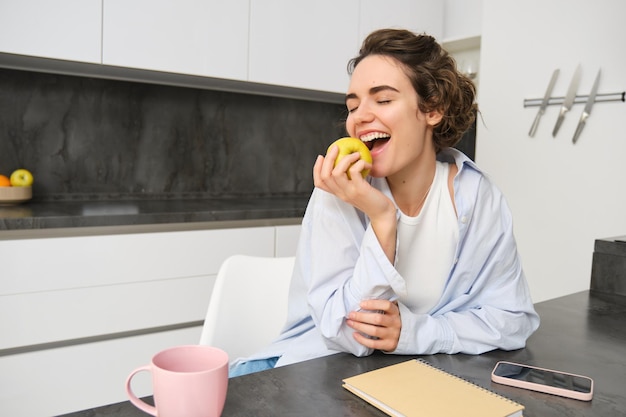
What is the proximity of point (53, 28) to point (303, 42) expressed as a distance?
109cm

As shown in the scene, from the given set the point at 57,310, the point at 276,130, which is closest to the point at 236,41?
the point at 276,130

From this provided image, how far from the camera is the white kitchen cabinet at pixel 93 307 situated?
1710mm

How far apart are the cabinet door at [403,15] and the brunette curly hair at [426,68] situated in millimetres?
1710

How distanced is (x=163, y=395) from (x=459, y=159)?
2.50 ft

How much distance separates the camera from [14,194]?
6.48 feet

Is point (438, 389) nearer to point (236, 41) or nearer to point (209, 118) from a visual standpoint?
point (236, 41)

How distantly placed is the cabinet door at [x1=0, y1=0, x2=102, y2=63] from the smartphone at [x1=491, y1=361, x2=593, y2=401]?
1.84 metres

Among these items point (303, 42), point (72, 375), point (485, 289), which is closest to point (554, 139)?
point (303, 42)

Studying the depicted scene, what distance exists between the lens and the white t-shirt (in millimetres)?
990

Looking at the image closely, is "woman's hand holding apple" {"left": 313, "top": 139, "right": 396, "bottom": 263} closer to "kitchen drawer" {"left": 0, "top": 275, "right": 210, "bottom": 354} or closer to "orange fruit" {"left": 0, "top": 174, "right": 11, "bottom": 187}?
"kitchen drawer" {"left": 0, "top": 275, "right": 210, "bottom": 354}

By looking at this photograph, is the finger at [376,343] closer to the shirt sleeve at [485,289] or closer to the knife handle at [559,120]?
the shirt sleeve at [485,289]

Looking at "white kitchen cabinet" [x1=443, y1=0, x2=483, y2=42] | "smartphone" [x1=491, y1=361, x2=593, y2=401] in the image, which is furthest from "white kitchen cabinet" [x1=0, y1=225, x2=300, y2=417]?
"white kitchen cabinet" [x1=443, y1=0, x2=483, y2=42]

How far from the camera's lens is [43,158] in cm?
228

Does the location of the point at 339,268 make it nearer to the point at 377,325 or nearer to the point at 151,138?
the point at 377,325
